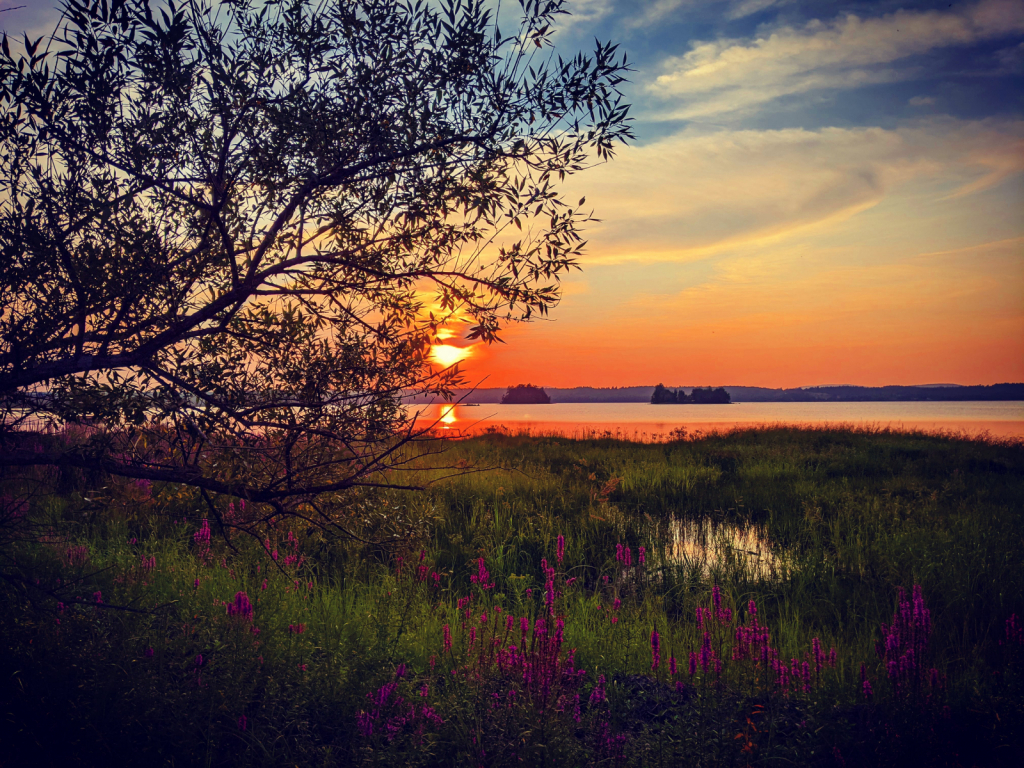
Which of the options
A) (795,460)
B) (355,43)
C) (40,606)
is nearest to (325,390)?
(355,43)

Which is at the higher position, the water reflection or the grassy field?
the grassy field

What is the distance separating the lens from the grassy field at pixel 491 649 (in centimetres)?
397

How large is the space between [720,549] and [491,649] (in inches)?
288

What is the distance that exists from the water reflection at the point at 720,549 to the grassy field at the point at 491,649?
0.37 feet

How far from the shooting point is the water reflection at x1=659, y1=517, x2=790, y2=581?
31.1ft

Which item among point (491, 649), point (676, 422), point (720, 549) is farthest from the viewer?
point (676, 422)

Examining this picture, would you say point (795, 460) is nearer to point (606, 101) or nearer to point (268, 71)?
point (606, 101)

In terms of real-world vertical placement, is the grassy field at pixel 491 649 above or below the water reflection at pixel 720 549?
above

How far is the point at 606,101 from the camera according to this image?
4.52m

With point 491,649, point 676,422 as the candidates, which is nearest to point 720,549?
point 491,649

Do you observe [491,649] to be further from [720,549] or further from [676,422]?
[676,422]

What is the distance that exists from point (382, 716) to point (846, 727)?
3409mm

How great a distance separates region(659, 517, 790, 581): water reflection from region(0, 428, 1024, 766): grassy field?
0.37 ft

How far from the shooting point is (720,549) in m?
10.9
